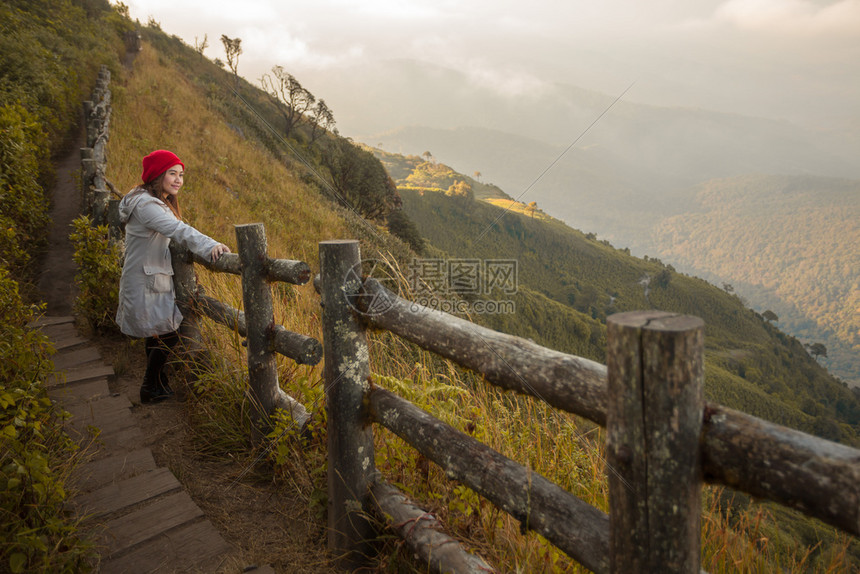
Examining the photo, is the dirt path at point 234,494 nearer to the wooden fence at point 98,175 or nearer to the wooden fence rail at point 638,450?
the wooden fence rail at point 638,450

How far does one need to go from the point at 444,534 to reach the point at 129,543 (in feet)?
5.27

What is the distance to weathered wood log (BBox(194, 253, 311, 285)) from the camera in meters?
2.56

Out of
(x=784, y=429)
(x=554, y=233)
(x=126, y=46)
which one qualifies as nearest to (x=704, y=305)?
(x=554, y=233)

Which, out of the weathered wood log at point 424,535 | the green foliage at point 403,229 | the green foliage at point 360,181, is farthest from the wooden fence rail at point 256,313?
the green foliage at point 403,229

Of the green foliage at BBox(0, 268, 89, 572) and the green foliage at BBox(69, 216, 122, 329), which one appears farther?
the green foliage at BBox(69, 216, 122, 329)

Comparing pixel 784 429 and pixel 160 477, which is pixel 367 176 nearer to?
pixel 160 477

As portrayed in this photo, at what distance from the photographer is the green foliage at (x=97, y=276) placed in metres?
4.65

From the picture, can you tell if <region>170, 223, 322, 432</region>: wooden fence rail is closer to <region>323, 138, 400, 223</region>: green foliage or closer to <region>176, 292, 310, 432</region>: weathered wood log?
<region>176, 292, 310, 432</region>: weathered wood log

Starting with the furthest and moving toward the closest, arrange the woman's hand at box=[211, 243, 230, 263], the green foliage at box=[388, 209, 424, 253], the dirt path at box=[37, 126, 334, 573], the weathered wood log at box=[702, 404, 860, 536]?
1. the green foliage at box=[388, 209, 424, 253]
2. the woman's hand at box=[211, 243, 230, 263]
3. the dirt path at box=[37, 126, 334, 573]
4. the weathered wood log at box=[702, 404, 860, 536]

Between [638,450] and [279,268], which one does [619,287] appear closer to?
[279,268]

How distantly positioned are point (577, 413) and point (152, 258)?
3400 millimetres

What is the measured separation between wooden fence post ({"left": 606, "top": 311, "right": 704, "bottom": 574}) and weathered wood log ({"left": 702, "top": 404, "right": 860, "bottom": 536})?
0.15 feet

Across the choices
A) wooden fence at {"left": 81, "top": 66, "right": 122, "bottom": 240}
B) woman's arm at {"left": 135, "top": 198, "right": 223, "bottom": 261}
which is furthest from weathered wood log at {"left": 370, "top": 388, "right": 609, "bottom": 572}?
wooden fence at {"left": 81, "top": 66, "right": 122, "bottom": 240}

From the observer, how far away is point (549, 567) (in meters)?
1.89
